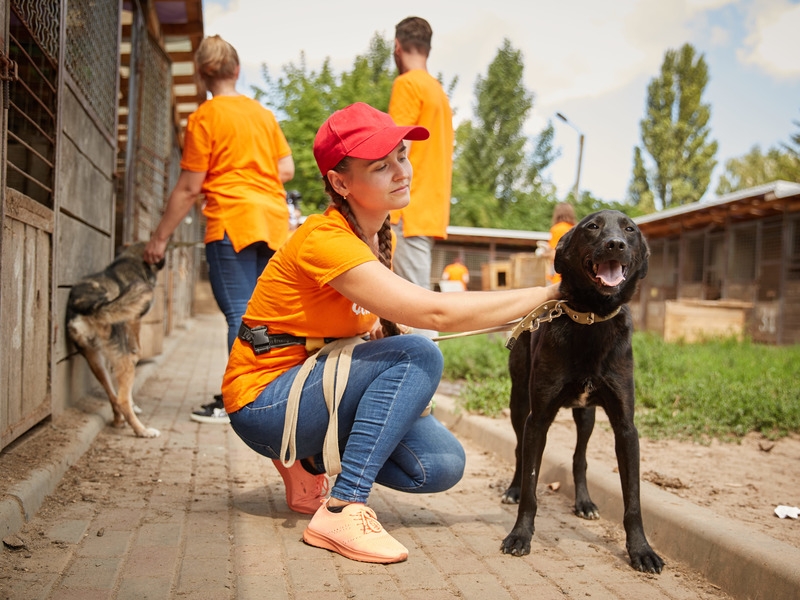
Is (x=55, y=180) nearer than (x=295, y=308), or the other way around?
(x=295, y=308)

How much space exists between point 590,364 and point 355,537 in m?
1.07

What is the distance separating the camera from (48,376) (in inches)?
151

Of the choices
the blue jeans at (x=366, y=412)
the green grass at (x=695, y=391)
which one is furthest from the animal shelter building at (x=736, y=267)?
the blue jeans at (x=366, y=412)

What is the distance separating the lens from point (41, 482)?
285cm

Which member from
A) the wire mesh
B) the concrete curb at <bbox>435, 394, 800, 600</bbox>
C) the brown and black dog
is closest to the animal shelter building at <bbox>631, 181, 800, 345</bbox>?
the concrete curb at <bbox>435, 394, 800, 600</bbox>

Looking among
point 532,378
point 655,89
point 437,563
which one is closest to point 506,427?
point 532,378

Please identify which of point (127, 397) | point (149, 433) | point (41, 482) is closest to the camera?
point (41, 482)

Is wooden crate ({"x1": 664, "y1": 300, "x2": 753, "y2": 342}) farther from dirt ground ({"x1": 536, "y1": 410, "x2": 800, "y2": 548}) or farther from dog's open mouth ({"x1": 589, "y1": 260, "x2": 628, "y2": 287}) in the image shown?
dog's open mouth ({"x1": 589, "y1": 260, "x2": 628, "y2": 287})

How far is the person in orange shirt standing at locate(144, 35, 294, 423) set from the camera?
447cm

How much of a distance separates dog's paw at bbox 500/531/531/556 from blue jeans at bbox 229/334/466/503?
0.36 m

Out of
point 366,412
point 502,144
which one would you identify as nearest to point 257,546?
point 366,412

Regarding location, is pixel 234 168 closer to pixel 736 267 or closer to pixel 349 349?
pixel 349 349

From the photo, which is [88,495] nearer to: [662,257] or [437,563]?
[437,563]

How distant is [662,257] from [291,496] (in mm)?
19849
